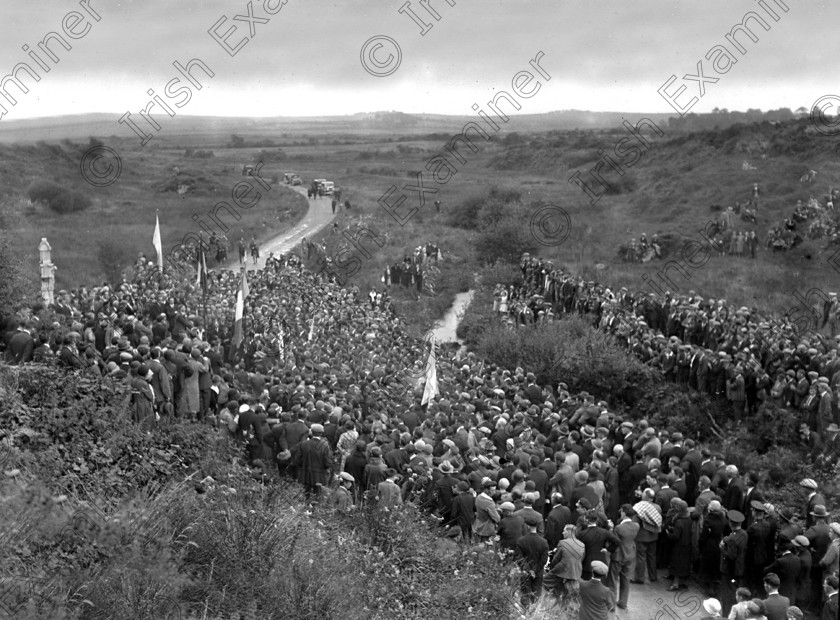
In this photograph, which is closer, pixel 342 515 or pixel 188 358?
pixel 342 515

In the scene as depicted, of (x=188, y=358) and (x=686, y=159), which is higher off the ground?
(x=686, y=159)

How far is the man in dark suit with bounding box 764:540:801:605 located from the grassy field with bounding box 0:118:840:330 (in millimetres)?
20995

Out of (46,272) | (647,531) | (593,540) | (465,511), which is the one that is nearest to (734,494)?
(647,531)

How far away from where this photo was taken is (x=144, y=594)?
747 centimetres

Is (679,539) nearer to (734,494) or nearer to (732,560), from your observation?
(732,560)

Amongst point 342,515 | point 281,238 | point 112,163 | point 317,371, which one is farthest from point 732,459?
point 112,163

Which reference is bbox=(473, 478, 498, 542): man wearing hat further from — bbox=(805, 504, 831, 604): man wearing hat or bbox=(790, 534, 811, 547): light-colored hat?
bbox=(805, 504, 831, 604): man wearing hat

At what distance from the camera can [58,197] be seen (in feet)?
189

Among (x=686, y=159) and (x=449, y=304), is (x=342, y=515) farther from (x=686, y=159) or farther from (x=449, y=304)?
(x=686, y=159)

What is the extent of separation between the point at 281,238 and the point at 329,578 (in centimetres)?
4476

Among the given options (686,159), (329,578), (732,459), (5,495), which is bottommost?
(732,459)

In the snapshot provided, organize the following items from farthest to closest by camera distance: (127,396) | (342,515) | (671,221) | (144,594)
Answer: (671,221), (127,396), (342,515), (144,594)

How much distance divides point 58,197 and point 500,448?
164 ft

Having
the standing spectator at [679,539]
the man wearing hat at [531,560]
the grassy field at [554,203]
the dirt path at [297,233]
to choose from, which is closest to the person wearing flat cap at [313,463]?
the man wearing hat at [531,560]
